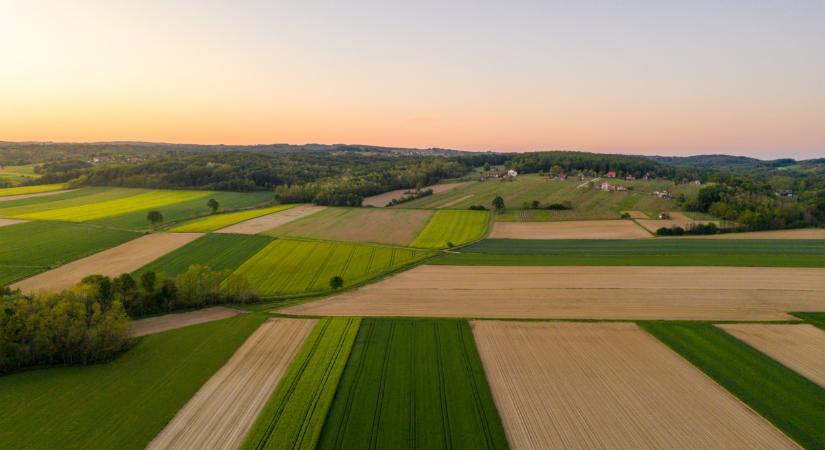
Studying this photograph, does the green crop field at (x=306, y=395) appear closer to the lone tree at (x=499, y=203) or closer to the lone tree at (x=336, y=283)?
the lone tree at (x=336, y=283)

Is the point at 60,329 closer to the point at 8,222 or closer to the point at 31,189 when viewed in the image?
the point at 8,222

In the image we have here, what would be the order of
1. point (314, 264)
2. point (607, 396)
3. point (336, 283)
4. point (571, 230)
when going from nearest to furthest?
1. point (607, 396)
2. point (336, 283)
3. point (314, 264)
4. point (571, 230)

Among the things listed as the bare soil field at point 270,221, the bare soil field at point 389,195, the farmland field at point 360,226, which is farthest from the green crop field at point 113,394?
the bare soil field at point 389,195

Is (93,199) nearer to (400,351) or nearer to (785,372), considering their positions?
(400,351)

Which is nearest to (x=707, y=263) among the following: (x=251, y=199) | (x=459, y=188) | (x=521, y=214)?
(x=521, y=214)

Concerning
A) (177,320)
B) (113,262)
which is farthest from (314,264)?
(113,262)

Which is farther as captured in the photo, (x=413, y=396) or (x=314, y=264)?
(x=314, y=264)

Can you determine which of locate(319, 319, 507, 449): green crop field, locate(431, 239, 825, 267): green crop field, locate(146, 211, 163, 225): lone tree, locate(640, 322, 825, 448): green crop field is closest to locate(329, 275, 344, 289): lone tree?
locate(319, 319, 507, 449): green crop field
